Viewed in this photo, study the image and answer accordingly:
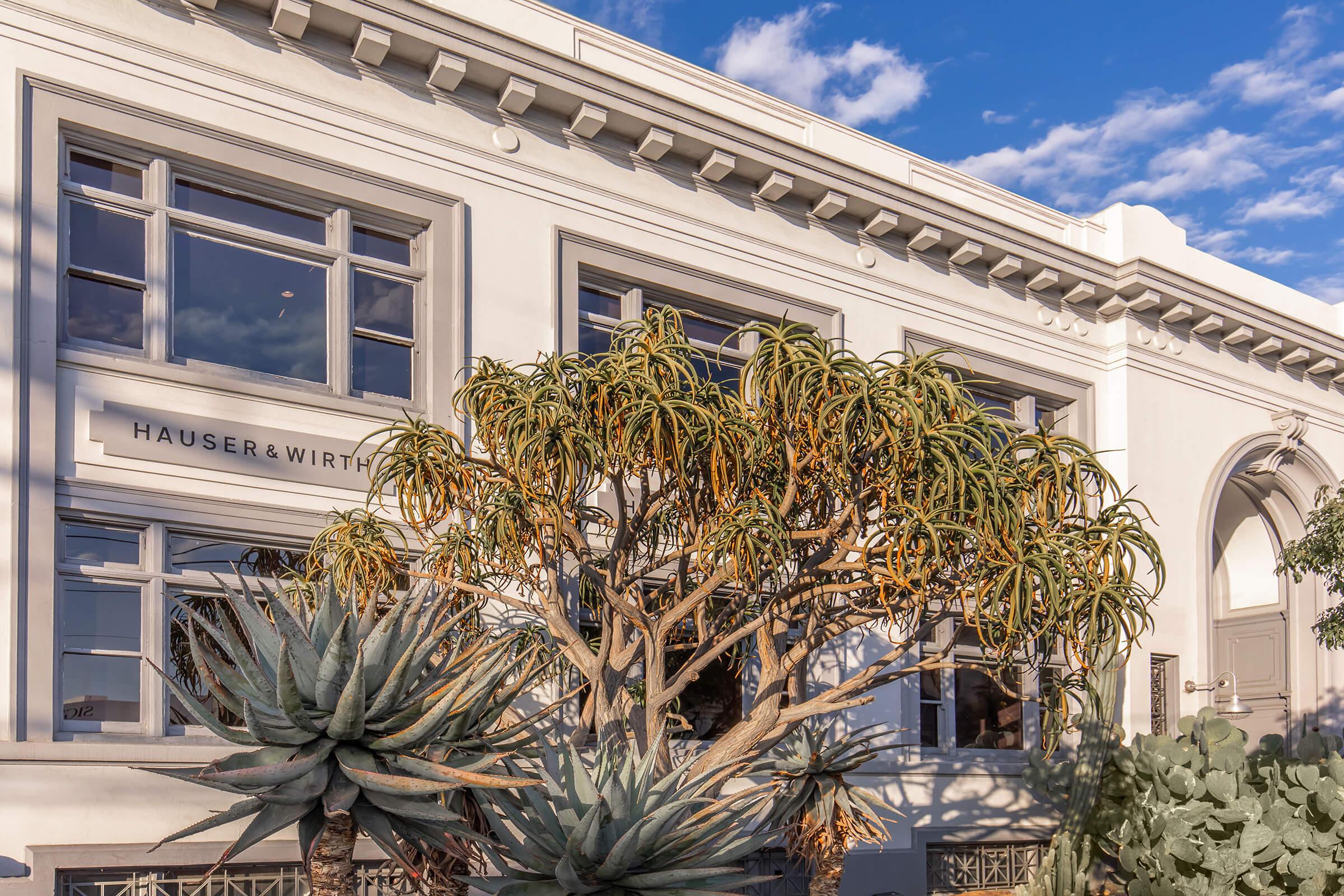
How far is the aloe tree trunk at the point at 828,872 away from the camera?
1002 centimetres

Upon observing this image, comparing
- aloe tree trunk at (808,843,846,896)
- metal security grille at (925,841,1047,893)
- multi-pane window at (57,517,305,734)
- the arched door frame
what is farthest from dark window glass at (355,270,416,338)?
the arched door frame

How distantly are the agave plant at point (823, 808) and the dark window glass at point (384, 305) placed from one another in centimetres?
542

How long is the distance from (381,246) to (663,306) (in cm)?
312

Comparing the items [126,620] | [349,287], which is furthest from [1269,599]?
[126,620]

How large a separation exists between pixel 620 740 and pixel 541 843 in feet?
7.48

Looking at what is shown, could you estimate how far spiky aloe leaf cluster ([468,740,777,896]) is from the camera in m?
6.93

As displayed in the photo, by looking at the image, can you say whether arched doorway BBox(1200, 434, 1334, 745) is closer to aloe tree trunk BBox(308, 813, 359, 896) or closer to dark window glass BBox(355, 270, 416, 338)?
dark window glass BBox(355, 270, 416, 338)

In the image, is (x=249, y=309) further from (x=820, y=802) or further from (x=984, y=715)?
(x=984, y=715)

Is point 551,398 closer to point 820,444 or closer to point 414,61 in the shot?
point 820,444

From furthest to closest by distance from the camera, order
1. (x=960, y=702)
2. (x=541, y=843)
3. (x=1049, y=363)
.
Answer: (x=1049, y=363)
(x=960, y=702)
(x=541, y=843)

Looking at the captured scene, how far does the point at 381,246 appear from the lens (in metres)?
12.1

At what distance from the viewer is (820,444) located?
27.7 feet

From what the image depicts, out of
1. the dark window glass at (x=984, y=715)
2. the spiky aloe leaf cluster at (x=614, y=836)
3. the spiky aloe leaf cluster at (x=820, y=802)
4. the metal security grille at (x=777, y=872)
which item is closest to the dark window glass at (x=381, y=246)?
the spiky aloe leaf cluster at (x=820, y=802)

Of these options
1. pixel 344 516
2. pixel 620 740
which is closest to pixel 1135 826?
pixel 620 740
